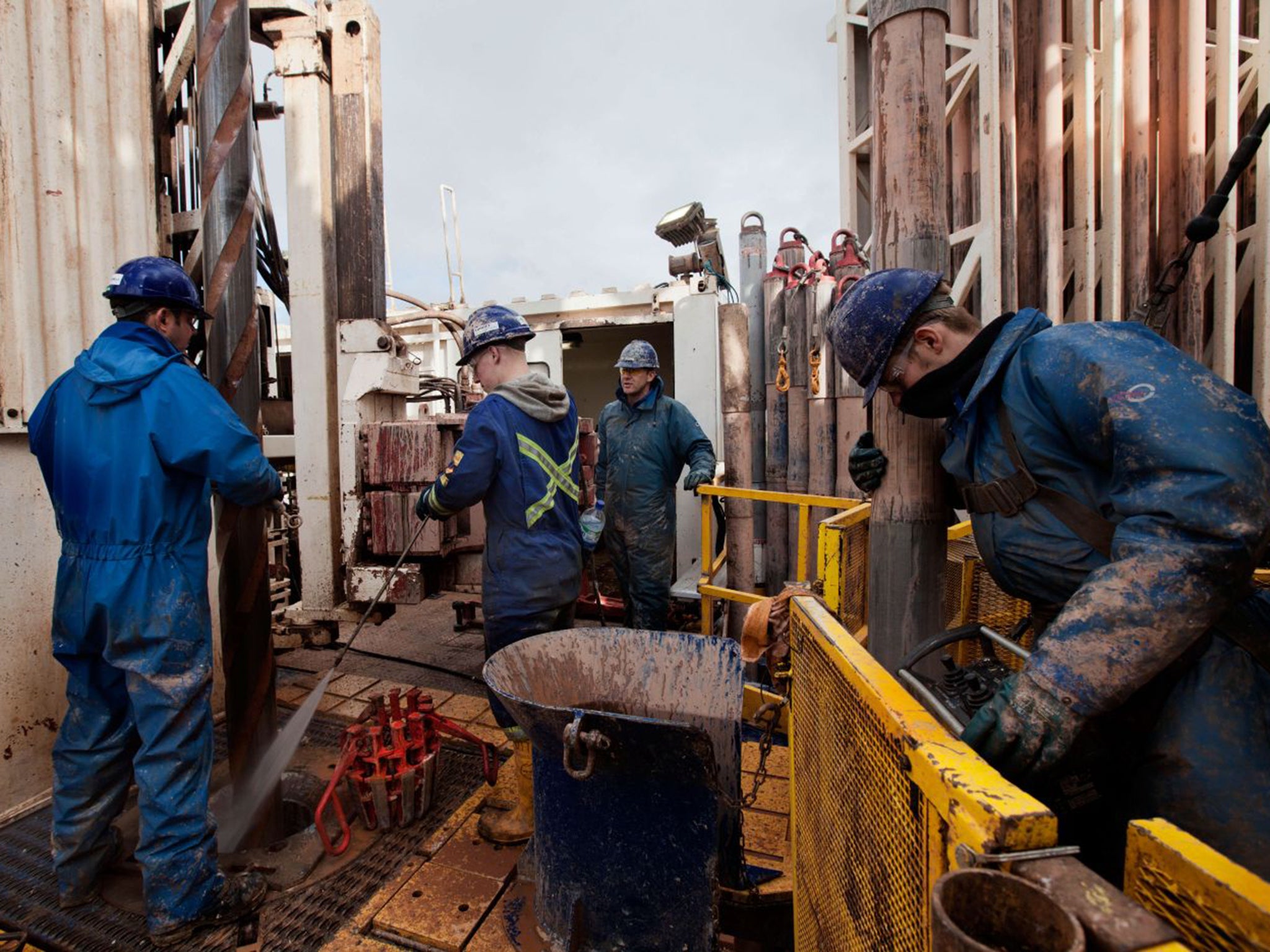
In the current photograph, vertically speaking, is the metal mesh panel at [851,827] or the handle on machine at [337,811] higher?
the metal mesh panel at [851,827]

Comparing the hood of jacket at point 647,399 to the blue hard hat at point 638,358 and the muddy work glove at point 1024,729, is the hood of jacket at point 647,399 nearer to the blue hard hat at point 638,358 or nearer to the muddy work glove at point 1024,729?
the blue hard hat at point 638,358

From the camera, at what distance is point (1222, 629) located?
4.69 feet

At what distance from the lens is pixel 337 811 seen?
2.83 metres

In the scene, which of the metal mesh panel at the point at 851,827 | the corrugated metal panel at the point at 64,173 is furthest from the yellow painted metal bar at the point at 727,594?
the corrugated metal panel at the point at 64,173

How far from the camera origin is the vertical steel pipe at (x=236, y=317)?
114 inches

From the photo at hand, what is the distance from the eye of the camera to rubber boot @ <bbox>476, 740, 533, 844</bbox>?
2.83 meters

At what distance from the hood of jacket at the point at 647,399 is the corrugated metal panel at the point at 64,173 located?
3.19m

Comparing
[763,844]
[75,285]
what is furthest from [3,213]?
[763,844]

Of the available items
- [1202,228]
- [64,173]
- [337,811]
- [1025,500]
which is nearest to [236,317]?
[64,173]

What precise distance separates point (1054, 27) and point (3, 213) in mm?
5776

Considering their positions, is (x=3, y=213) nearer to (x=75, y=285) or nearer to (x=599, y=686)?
(x=75, y=285)

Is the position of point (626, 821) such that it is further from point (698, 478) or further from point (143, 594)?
point (698, 478)

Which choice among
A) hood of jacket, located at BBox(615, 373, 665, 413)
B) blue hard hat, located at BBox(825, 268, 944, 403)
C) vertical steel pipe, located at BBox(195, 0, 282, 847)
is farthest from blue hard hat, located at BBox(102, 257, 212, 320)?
hood of jacket, located at BBox(615, 373, 665, 413)

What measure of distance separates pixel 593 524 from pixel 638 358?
4.92ft
